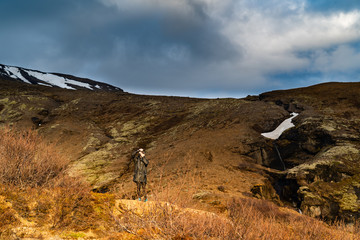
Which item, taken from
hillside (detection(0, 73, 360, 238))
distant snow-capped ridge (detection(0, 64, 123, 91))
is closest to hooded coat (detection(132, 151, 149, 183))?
hillside (detection(0, 73, 360, 238))

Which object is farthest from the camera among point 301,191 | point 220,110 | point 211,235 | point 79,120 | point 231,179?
point 79,120

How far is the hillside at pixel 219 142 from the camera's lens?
Result: 534 inches

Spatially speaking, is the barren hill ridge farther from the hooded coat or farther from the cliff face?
the hooded coat

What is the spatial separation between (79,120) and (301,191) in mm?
31000

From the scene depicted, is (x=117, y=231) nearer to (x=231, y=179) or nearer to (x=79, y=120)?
(x=231, y=179)

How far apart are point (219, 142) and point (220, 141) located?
24 centimetres

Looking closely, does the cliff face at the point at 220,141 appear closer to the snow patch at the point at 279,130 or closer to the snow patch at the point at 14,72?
the snow patch at the point at 279,130

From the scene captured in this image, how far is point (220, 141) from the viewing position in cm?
2131

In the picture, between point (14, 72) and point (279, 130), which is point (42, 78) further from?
point (279, 130)

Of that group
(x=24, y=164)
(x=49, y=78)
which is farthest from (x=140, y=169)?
(x=49, y=78)

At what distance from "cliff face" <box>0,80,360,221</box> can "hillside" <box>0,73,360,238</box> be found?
2.8 inches

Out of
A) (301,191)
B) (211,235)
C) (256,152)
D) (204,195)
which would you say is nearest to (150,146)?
(256,152)

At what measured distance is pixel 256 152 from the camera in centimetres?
1977

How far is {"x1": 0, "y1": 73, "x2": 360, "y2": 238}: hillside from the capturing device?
13.6 meters
